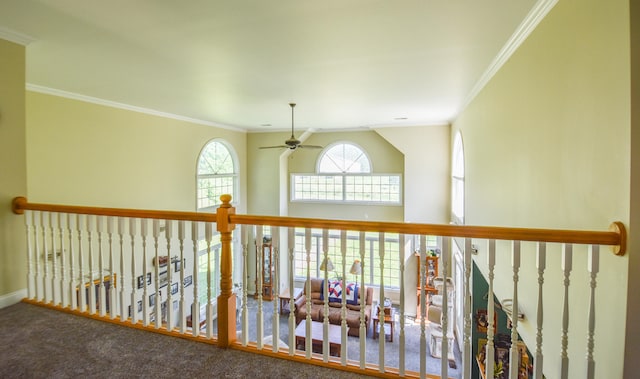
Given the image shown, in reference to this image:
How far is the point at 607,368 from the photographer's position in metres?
1.47

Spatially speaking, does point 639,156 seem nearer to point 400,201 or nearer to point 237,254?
point 400,201

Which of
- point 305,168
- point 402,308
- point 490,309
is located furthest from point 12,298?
point 305,168

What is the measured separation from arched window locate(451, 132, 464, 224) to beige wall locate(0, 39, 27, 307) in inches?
242

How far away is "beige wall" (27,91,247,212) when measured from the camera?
4.23 m

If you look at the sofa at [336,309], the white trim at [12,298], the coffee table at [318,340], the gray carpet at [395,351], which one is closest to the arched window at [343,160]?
the sofa at [336,309]

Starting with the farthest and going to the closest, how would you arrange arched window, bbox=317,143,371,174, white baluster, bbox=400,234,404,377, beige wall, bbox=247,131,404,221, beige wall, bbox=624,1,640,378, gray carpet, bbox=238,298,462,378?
arched window, bbox=317,143,371,174 < beige wall, bbox=247,131,404,221 < gray carpet, bbox=238,298,462,378 < white baluster, bbox=400,234,404,377 < beige wall, bbox=624,1,640,378

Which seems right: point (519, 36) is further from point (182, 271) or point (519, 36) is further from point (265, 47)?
point (182, 271)

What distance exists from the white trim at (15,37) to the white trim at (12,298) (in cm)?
213

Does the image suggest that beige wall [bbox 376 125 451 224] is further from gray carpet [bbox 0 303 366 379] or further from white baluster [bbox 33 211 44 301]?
white baluster [bbox 33 211 44 301]

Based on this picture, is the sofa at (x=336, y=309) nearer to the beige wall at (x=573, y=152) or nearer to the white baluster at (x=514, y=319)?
the beige wall at (x=573, y=152)

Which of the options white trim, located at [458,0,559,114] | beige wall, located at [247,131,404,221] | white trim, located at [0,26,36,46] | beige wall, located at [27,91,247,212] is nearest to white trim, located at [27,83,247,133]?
beige wall, located at [27,91,247,212]

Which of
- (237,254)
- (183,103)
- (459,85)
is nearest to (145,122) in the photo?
→ (183,103)

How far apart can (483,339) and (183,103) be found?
5505 millimetres

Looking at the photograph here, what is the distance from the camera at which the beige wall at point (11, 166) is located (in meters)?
2.58
